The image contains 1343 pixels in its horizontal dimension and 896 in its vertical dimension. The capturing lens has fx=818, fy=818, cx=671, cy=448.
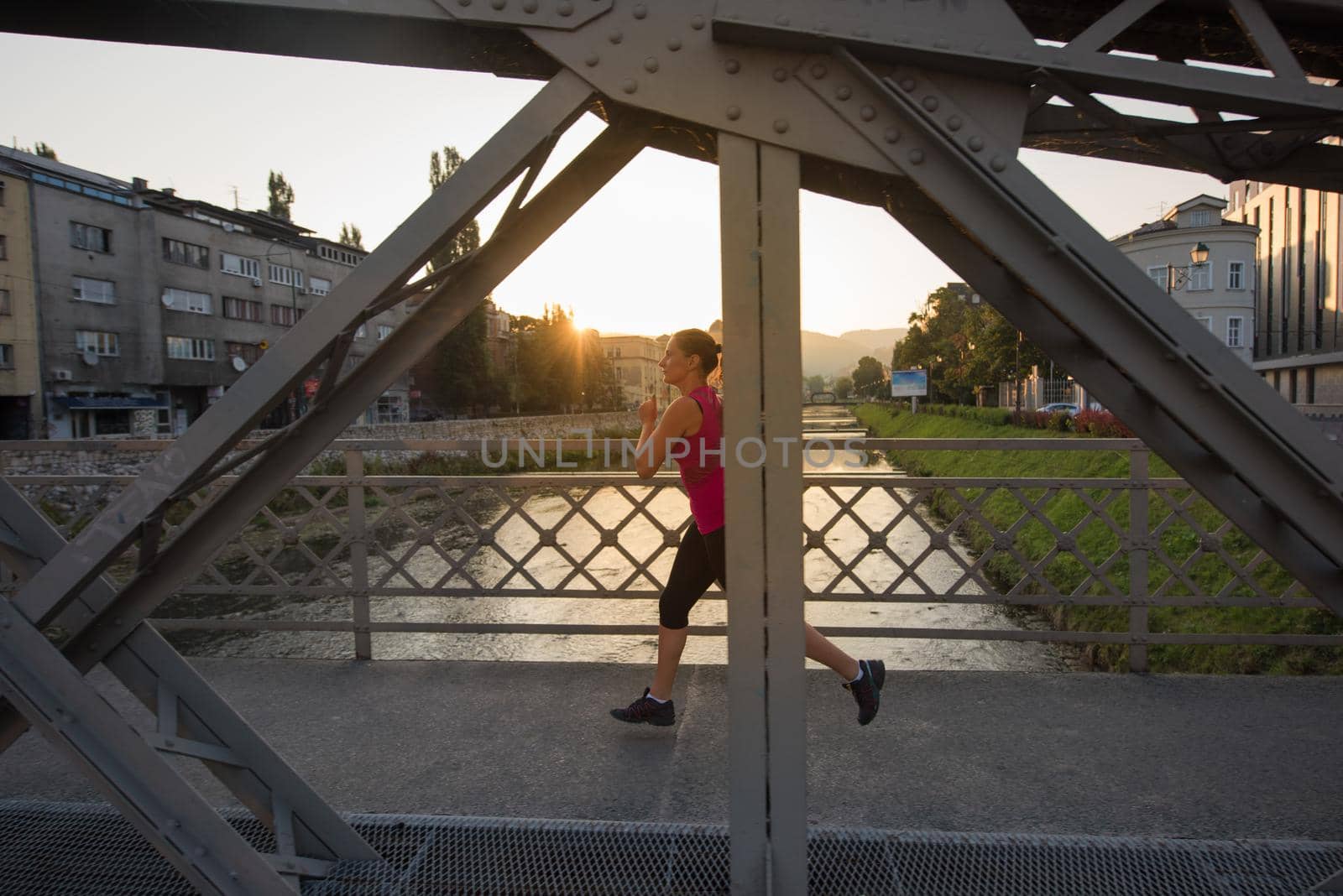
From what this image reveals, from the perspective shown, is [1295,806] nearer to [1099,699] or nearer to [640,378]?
[1099,699]

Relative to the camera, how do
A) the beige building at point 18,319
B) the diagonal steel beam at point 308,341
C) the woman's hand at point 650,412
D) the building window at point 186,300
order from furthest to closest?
the building window at point 186,300
the beige building at point 18,319
the woman's hand at point 650,412
the diagonal steel beam at point 308,341

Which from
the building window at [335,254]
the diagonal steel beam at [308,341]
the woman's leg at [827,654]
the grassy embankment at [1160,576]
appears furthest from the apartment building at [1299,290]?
the building window at [335,254]

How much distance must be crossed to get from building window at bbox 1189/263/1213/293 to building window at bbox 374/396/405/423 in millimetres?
A: 53925

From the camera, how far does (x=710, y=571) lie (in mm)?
3869

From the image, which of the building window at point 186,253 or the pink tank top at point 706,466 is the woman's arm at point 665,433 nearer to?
the pink tank top at point 706,466

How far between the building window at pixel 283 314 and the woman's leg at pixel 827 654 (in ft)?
198

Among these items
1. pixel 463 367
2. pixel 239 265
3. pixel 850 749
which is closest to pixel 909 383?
pixel 463 367

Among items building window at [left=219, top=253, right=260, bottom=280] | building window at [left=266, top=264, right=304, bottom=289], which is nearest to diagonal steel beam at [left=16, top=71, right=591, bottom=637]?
building window at [left=219, top=253, right=260, bottom=280]

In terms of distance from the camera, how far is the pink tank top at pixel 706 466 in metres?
3.58

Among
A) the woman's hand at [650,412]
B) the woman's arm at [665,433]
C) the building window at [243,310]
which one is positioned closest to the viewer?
the woman's arm at [665,433]

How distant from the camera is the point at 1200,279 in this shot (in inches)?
1932

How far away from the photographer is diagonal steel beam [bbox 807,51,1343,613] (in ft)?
6.79

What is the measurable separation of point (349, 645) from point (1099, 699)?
720 cm

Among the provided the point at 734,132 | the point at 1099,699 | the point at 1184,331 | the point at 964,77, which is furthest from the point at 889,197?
the point at 1099,699
